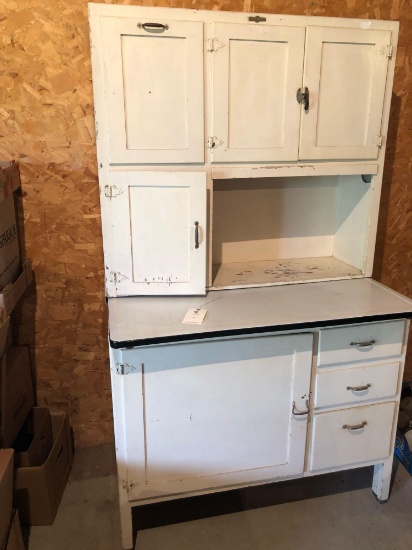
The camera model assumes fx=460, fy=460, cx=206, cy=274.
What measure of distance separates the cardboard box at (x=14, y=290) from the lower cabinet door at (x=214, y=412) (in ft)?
1.73

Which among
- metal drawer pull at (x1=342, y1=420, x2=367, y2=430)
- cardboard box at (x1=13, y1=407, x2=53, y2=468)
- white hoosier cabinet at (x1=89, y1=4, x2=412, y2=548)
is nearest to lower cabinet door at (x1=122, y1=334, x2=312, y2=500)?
white hoosier cabinet at (x1=89, y1=4, x2=412, y2=548)

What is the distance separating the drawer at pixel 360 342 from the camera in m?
1.70

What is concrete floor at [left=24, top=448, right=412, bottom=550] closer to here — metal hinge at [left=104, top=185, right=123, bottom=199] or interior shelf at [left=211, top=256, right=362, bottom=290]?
interior shelf at [left=211, top=256, right=362, bottom=290]

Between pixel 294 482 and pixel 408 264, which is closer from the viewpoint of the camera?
pixel 294 482

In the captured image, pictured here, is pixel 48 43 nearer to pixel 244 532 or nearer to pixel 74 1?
pixel 74 1

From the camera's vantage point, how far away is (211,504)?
197cm

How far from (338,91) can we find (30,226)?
1383 millimetres

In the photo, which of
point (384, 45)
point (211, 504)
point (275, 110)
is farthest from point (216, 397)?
point (384, 45)

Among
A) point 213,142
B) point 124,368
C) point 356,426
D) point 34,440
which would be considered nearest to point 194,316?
point 124,368

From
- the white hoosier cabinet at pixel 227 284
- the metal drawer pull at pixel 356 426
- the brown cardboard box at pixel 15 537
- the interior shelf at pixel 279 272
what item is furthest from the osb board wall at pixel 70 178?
the metal drawer pull at pixel 356 426

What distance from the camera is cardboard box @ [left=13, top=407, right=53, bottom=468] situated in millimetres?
1833

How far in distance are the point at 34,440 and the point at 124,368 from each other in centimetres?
70

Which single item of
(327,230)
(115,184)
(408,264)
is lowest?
(408,264)

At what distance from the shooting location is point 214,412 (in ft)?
5.52
